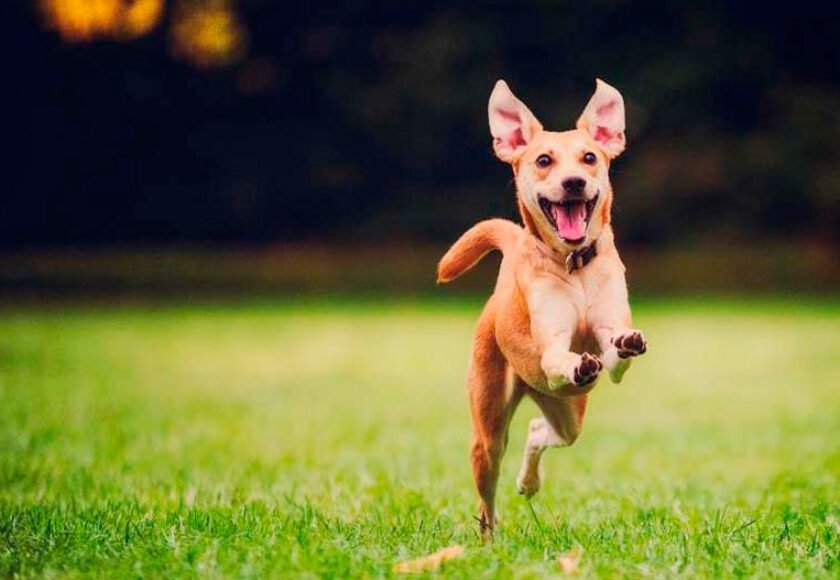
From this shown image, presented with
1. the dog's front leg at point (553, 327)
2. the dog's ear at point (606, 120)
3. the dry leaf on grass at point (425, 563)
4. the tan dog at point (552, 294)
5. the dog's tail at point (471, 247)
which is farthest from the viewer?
the dog's tail at point (471, 247)

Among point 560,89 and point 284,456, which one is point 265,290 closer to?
point 560,89

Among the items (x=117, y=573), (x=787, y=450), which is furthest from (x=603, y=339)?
(x=787, y=450)

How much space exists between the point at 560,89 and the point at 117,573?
2428cm

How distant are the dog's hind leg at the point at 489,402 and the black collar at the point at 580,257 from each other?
513mm

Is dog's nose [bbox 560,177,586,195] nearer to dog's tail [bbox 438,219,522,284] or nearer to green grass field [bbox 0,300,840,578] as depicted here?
dog's tail [bbox 438,219,522,284]

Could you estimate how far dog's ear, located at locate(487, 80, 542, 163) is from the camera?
4312mm

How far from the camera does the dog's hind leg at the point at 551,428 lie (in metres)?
4.51

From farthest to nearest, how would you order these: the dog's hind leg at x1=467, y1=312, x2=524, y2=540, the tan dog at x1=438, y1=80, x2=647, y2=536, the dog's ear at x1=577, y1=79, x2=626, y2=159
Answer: the dog's hind leg at x1=467, y1=312, x2=524, y2=540 → the dog's ear at x1=577, y1=79, x2=626, y2=159 → the tan dog at x1=438, y1=80, x2=647, y2=536

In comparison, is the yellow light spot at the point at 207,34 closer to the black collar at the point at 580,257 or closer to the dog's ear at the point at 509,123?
the dog's ear at the point at 509,123

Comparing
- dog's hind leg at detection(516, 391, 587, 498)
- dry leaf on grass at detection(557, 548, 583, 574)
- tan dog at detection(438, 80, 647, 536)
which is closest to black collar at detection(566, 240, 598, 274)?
tan dog at detection(438, 80, 647, 536)

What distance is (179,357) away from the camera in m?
13.8

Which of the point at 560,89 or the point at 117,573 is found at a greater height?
the point at 560,89

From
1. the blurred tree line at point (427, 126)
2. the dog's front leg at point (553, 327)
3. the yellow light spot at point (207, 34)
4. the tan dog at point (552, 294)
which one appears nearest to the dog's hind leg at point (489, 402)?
the tan dog at point (552, 294)

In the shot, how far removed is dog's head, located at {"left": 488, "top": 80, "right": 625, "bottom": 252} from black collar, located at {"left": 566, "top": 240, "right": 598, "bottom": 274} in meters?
0.03
